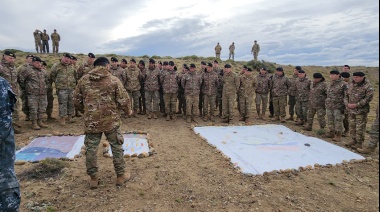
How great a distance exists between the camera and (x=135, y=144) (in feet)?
21.4

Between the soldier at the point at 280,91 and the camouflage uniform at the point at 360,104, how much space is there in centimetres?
278

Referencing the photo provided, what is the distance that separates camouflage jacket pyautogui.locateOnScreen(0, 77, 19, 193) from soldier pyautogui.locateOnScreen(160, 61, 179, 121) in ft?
22.9

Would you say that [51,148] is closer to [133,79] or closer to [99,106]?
[99,106]

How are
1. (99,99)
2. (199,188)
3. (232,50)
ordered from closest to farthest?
(99,99) → (199,188) → (232,50)

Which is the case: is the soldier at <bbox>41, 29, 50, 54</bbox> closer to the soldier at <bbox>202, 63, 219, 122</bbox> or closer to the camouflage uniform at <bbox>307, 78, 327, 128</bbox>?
the soldier at <bbox>202, 63, 219, 122</bbox>

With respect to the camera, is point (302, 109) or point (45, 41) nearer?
point (302, 109)

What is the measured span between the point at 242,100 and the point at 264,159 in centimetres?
413

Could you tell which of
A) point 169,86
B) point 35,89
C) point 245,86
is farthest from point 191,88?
point 35,89

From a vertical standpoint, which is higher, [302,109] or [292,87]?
[292,87]

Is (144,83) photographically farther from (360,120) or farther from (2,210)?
(2,210)

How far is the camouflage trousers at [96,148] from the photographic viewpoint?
13.6 feet

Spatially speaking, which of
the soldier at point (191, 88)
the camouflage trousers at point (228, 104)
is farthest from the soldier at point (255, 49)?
the soldier at point (191, 88)

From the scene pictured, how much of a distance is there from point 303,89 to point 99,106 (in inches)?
282

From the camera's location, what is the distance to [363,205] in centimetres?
409
